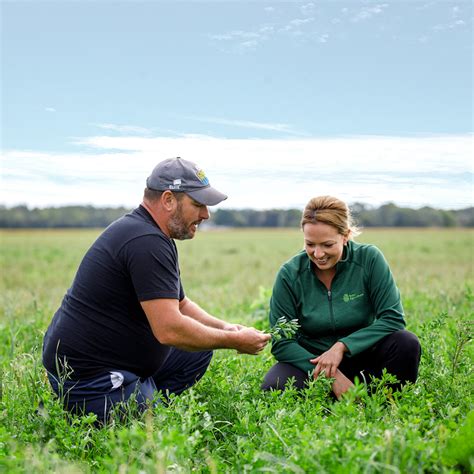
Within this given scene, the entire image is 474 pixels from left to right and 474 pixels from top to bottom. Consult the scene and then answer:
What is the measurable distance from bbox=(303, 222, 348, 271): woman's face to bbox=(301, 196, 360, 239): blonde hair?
1.4 inches

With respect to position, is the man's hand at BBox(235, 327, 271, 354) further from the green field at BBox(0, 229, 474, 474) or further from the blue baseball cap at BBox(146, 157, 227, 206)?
the blue baseball cap at BBox(146, 157, 227, 206)

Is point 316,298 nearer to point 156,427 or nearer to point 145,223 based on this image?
point 145,223

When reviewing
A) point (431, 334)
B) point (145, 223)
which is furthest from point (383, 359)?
point (145, 223)

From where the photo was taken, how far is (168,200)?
4.28m

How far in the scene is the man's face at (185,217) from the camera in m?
4.28

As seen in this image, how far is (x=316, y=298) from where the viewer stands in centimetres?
487

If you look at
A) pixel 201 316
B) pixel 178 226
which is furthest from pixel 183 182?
pixel 201 316

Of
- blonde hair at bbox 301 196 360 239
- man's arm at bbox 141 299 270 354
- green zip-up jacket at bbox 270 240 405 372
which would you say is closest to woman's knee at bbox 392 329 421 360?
green zip-up jacket at bbox 270 240 405 372

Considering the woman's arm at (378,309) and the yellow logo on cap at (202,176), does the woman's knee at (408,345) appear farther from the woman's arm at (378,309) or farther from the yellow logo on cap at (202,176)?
the yellow logo on cap at (202,176)

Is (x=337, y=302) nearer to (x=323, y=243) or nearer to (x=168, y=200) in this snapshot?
(x=323, y=243)

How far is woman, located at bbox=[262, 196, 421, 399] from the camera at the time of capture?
15.3 ft

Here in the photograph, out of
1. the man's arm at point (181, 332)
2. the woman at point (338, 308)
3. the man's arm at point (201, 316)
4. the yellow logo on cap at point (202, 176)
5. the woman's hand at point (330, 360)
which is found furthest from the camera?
the man's arm at point (201, 316)

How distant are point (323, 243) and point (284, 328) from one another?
691 mm

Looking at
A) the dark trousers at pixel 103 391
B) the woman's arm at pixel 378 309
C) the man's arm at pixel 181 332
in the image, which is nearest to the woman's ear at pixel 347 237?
the woman's arm at pixel 378 309
